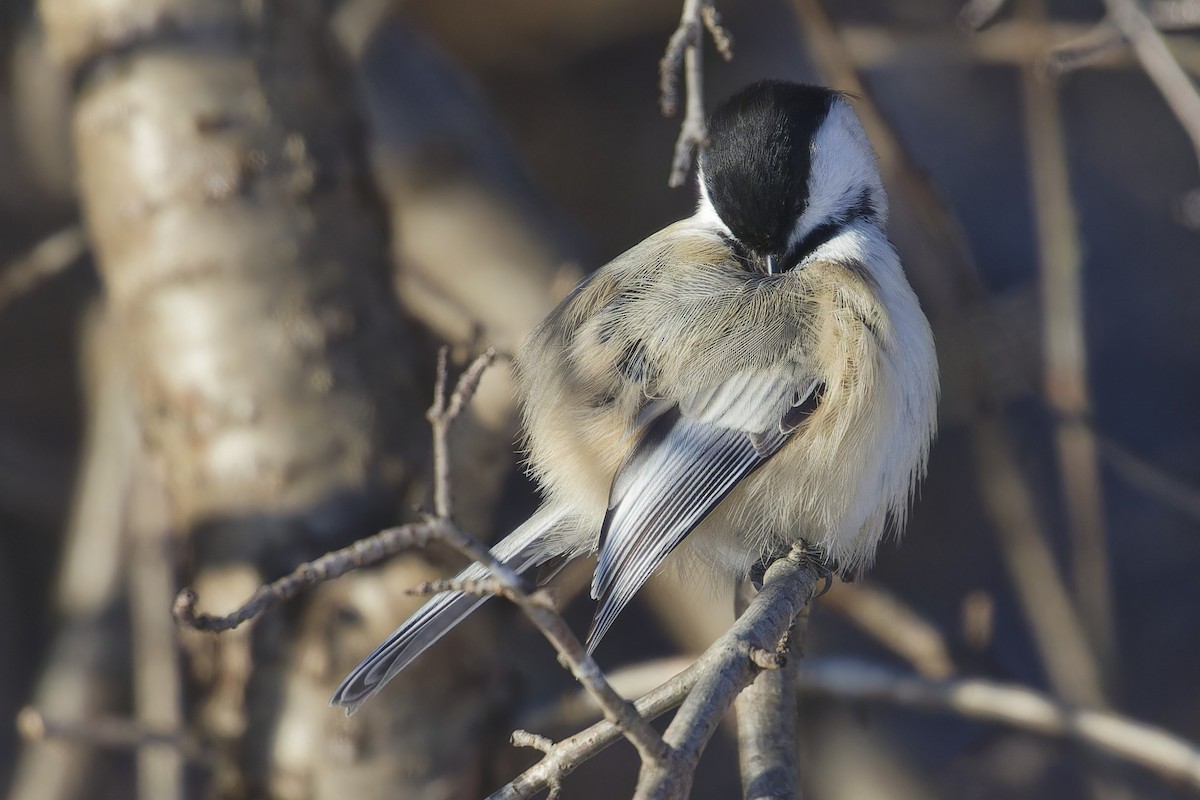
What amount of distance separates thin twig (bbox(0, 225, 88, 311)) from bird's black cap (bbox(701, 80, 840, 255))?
1.25 meters

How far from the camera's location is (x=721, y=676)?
1130mm

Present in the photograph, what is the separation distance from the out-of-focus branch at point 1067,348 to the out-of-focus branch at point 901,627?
1.49ft

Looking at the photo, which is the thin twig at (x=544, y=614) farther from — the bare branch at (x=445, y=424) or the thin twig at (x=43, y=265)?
the thin twig at (x=43, y=265)

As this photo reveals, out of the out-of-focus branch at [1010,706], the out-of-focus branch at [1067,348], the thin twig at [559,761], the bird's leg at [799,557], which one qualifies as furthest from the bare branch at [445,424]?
the out-of-focus branch at [1067,348]

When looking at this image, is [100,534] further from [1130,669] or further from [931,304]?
[1130,669]

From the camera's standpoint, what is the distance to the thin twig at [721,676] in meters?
1.01

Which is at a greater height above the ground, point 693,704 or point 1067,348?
point 693,704

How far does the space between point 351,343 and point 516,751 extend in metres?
0.71

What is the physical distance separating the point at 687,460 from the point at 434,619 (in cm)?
39

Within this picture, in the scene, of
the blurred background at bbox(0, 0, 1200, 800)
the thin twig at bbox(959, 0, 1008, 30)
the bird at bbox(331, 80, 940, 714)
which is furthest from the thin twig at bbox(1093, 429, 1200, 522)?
the thin twig at bbox(959, 0, 1008, 30)

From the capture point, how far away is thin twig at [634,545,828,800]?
1.01m

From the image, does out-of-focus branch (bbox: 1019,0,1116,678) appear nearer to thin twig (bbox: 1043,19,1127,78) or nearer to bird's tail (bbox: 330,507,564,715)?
thin twig (bbox: 1043,19,1127,78)

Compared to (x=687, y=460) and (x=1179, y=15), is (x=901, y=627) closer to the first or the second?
(x=687, y=460)

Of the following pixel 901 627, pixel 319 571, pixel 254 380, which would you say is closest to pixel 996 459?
pixel 901 627
